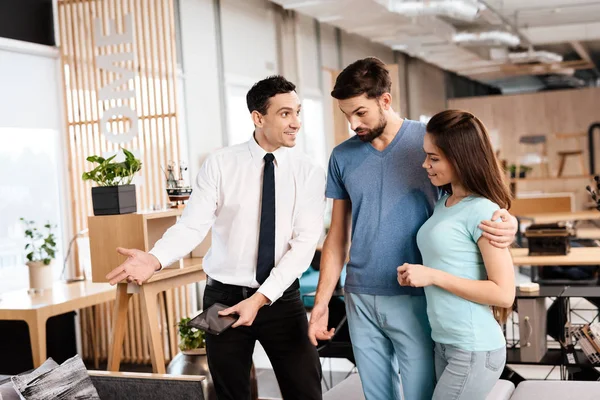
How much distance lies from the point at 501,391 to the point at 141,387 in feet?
5.33

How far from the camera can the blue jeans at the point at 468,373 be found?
2.49 meters

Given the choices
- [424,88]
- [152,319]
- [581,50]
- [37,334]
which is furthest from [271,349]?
[581,50]

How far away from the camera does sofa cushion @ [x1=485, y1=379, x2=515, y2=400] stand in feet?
11.6

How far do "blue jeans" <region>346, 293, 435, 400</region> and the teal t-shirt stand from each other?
16 centimetres

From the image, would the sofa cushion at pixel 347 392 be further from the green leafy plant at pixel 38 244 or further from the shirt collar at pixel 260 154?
the green leafy plant at pixel 38 244

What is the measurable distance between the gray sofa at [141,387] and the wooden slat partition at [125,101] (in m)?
3.23

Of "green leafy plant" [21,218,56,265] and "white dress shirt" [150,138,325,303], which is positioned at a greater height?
"white dress shirt" [150,138,325,303]

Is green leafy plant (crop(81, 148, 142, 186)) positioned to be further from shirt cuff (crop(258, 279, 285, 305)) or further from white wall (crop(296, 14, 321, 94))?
white wall (crop(296, 14, 321, 94))

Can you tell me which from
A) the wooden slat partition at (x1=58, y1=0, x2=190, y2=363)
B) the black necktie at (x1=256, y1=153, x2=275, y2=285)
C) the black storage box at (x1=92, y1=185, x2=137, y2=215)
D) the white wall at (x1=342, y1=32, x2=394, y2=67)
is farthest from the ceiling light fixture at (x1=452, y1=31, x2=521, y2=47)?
the black necktie at (x1=256, y1=153, x2=275, y2=285)

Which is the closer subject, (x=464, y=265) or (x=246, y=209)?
(x=464, y=265)

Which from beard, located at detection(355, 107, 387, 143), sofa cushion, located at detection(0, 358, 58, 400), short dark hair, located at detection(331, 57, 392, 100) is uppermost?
short dark hair, located at detection(331, 57, 392, 100)

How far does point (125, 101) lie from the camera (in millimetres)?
6762

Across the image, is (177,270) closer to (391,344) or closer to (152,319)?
(152,319)

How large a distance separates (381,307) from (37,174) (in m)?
4.80
